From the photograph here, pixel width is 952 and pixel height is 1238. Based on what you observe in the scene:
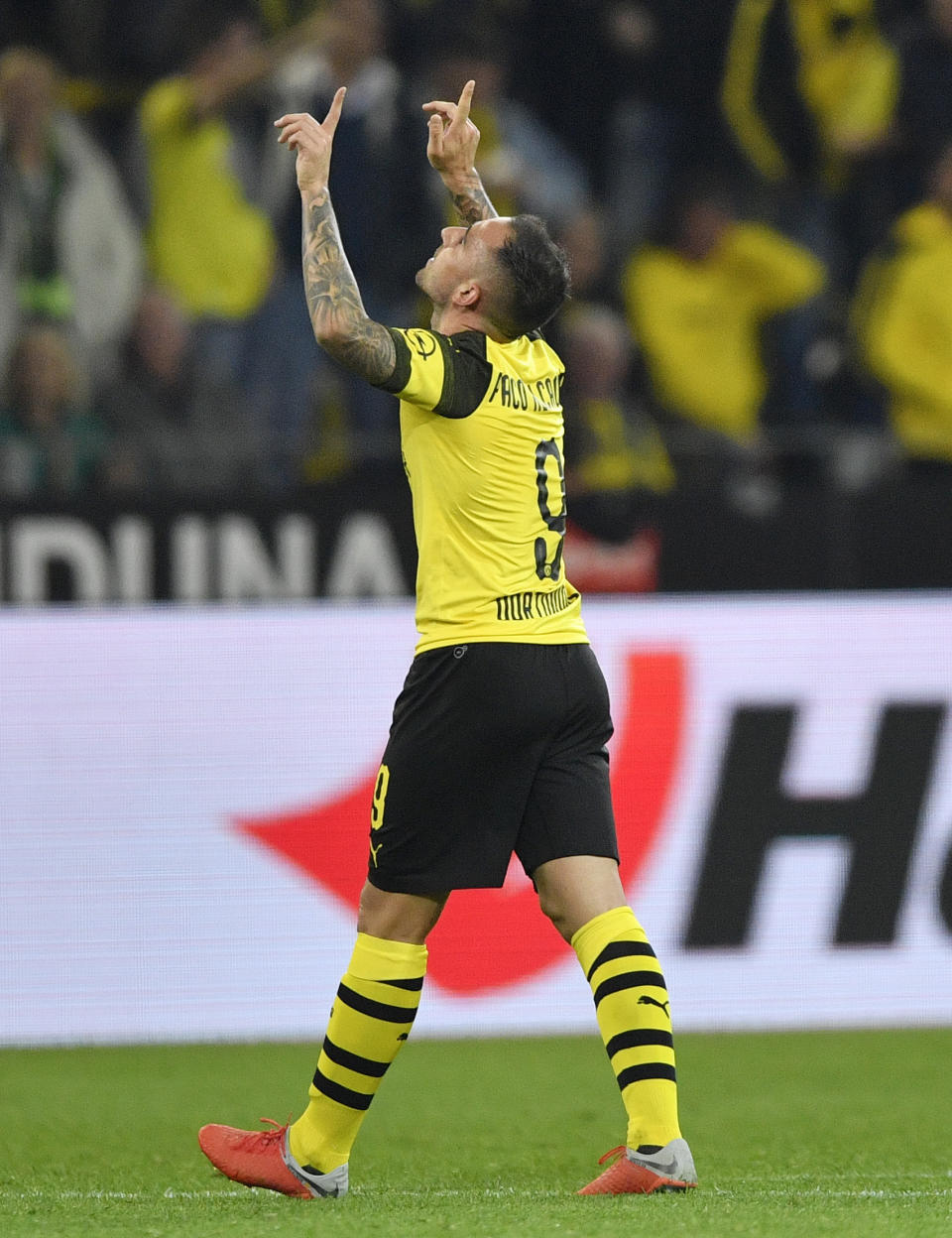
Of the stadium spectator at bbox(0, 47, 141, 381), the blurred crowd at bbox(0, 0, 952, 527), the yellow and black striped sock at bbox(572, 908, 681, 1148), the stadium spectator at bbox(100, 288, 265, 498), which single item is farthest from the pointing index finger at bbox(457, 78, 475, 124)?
the stadium spectator at bbox(0, 47, 141, 381)

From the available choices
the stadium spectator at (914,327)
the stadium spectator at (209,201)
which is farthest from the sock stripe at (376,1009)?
the stadium spectator at (914,327)

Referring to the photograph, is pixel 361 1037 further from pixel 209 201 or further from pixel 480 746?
pixel 209 201

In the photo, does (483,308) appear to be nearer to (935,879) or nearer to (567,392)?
(935,879)

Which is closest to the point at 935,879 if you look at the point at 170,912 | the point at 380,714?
the point at 380,714

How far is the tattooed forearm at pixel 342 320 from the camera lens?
356 centimetres

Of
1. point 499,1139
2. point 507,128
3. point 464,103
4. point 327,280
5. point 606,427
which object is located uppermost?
point 507,128

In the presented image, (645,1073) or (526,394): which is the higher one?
(526,394)

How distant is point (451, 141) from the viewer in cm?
428

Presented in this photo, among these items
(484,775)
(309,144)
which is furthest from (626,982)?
(309,144)

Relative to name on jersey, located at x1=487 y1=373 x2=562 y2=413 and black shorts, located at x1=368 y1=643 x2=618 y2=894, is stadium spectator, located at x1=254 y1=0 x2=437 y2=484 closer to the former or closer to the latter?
name on jersey, located at x1=487 y1=373 x2=562 y2=413

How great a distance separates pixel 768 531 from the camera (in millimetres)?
7855

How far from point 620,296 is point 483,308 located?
5.82m

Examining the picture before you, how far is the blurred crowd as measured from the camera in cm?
853

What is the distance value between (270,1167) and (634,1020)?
0.76m
